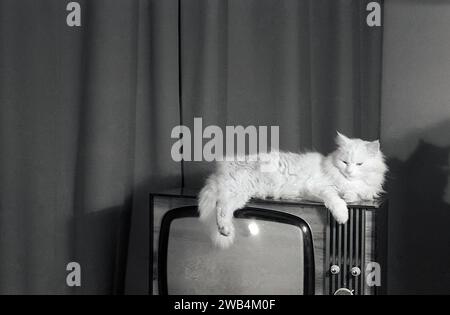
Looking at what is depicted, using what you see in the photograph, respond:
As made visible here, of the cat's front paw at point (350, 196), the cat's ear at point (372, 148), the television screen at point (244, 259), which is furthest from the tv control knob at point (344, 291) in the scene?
the cat's ear at point (372, 148)

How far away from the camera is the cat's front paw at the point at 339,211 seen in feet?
3.90

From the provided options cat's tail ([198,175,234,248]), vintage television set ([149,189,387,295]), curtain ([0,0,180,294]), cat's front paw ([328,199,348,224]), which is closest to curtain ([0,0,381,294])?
curtain ([0,0,180,294])

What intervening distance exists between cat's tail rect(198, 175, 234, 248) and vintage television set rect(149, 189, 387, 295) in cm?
2

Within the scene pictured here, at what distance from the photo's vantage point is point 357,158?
1.42 m

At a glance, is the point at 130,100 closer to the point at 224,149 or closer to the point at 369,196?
the point at 224,149

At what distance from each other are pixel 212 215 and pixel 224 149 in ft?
1.92

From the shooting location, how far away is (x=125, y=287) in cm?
182

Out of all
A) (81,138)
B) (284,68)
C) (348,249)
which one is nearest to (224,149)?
(284,68)

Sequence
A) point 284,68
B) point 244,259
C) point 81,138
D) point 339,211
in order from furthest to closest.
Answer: point 284,68, point 81,138, point 244,259, point 339,211

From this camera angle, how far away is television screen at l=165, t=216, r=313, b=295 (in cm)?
126

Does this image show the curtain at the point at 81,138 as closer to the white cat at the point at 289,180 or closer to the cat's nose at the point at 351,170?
the white cat at the point at 289,180

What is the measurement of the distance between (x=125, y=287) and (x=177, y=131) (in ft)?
2.19

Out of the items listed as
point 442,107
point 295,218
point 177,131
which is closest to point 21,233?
point 177,131
